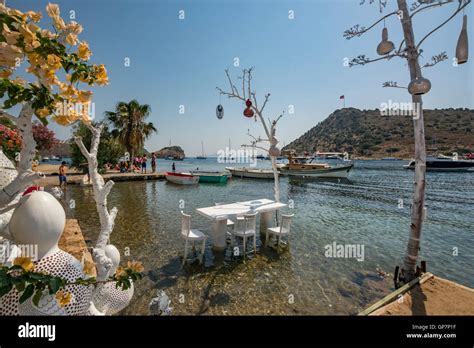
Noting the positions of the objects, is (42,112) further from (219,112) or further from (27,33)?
(219,112)

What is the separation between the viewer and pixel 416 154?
4.84 meters

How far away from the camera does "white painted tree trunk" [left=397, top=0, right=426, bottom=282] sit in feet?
15.4

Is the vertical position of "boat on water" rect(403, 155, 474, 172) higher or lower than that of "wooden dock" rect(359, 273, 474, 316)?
higher

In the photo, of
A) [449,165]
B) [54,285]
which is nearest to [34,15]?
[54,285]

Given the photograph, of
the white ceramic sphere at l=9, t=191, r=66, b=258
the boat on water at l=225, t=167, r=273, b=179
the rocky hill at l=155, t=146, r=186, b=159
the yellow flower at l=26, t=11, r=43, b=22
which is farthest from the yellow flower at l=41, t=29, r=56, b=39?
the rocky hill at l=155, t=146, r=186, b=159

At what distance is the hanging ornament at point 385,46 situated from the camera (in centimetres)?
470

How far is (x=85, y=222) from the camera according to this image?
384 inches

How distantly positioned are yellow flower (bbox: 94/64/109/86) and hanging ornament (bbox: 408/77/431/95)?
530cm

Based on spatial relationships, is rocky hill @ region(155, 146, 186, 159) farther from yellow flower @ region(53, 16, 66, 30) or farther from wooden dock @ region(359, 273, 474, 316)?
yellow flower @ region(53, 16, 66, 30)

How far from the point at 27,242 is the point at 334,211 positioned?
1451 cm

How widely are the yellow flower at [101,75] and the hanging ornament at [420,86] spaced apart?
5296mm
